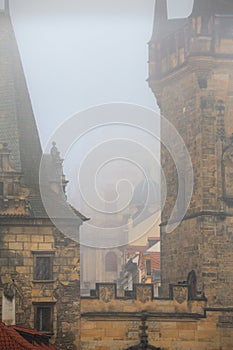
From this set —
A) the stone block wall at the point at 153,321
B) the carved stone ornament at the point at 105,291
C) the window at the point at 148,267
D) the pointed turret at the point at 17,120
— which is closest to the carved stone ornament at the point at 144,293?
the stone block wall at the point at 153,321

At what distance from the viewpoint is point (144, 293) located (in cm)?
3225

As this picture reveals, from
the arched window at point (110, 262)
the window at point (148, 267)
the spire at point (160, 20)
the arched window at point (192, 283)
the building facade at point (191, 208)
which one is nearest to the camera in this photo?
the building facade at point (191, 208)

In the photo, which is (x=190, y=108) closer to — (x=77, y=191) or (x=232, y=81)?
(x=232, y=81)

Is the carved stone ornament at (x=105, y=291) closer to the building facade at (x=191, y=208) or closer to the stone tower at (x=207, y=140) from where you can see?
the building facade at (x=191, y=208)

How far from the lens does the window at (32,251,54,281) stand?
3077cm

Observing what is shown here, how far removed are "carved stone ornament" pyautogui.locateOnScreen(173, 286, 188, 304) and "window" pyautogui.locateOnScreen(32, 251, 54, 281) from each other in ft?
10.8

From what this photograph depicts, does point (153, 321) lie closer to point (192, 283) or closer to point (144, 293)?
point (144, 293)

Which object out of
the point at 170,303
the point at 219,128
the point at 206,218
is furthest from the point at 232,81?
the point at 170,303

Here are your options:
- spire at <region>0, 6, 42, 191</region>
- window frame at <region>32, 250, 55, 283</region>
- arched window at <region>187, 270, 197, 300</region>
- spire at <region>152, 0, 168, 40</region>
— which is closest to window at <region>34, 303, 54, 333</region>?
window frame at <region>32, 250, 55, 283</region>

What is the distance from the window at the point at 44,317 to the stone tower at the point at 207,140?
434cm

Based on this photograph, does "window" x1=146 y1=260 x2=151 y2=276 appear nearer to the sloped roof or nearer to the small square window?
the sloped roof

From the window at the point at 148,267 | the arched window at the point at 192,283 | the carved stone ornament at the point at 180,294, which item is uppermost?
the window at the point at 148,267

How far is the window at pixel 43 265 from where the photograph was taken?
30.8 metres

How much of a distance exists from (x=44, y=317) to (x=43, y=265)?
1.16 m
